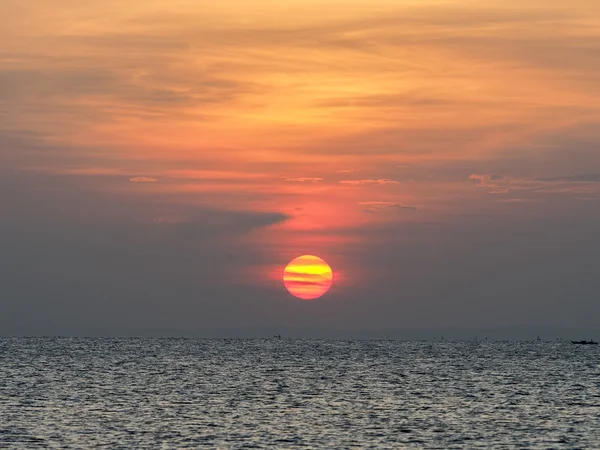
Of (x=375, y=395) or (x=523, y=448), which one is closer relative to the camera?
(x=523, y=448)

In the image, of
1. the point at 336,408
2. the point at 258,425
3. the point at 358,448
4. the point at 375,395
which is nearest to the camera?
the point at 358,448

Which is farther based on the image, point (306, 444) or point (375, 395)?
point (375, 395)

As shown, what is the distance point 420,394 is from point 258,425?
49678 mm

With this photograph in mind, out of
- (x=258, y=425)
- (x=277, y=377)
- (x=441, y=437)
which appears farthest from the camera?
(x=277, y=377)

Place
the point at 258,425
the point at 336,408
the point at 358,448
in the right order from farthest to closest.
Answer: the point at 336,408
the point at 258,425
the point at 358,448

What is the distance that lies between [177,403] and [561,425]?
51845 mm

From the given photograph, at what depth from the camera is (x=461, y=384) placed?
176 m

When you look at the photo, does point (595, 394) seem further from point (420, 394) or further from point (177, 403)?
point (177, 403)

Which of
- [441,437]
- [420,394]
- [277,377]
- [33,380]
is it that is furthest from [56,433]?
[277,377]

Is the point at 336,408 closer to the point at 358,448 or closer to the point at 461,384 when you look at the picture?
the point at 358,448

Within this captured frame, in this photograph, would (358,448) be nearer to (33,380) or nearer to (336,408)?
(336,408)

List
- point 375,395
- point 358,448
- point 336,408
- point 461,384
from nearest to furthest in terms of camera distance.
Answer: point 358,448, point 336,408, point 375,395, point 461,384

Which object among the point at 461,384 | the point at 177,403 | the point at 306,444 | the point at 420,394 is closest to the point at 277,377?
the point at 461,384

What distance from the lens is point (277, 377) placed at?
19738 centimetres
